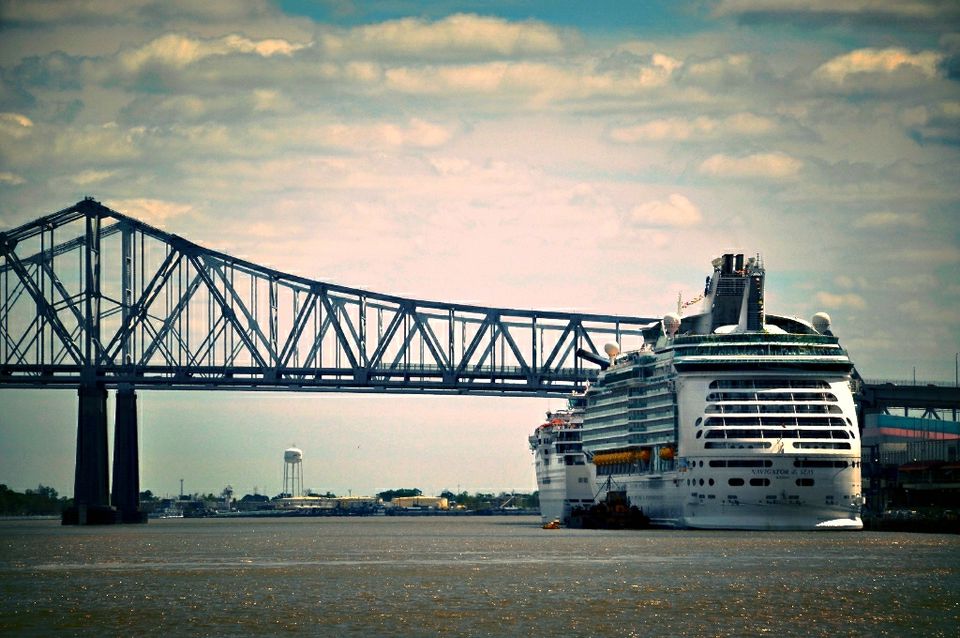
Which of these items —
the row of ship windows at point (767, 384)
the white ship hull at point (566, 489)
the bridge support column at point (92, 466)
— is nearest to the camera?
the row of ship windows at point (767, 384)

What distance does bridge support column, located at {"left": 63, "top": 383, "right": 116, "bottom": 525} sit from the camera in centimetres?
16716

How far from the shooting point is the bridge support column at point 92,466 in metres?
167

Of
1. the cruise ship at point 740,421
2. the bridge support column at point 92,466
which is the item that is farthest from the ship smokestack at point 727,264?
the bridge support column at point 92,466

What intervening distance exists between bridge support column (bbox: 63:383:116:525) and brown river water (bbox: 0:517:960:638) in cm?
5198

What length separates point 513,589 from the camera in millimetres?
75188

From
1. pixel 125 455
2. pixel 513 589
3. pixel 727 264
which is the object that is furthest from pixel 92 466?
pixel 513 589

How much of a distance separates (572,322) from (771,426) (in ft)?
270

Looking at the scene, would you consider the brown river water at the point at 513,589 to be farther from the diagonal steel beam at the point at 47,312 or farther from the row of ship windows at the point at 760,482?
the diagonal steel beam at the point at 47,312

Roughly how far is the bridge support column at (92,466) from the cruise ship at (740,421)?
2118 inches

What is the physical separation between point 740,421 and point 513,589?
155 ft

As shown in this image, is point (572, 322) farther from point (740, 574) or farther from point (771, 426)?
point (740, 574)

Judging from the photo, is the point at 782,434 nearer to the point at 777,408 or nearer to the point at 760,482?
the point at 777,408

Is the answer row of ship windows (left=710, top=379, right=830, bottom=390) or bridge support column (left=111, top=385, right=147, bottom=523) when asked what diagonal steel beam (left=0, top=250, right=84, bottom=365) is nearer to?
bridge support column (left=111, top=385, right=147, bottom=523)

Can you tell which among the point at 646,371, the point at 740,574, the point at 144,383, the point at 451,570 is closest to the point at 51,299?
the point at 144,383
